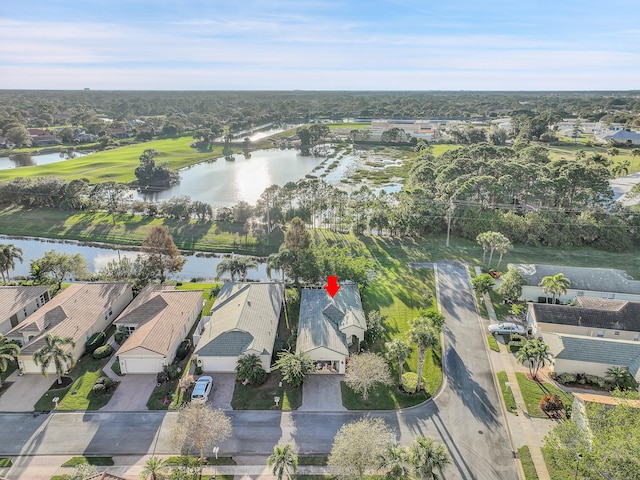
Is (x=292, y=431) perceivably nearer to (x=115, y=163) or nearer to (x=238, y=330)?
(x=238, y=330)

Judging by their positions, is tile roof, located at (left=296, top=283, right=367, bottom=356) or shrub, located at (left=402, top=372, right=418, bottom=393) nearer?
shrub, located at (left=402, top=372, right=418, bottom=393)

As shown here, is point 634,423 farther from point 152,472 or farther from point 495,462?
point 152,472

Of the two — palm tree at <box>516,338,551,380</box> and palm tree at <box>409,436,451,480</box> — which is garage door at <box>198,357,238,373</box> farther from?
palm tree at <box>516,338,551,380</box>

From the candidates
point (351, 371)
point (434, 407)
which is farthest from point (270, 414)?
point (434, 407)

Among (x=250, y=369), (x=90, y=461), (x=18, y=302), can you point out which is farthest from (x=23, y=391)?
(x=250, y=369)

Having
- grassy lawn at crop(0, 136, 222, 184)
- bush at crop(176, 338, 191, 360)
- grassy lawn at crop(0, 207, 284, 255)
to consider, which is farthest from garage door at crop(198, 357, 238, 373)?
grassy lawn at crop(0, 136, 222, 184)

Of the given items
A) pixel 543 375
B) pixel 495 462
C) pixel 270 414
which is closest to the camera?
pixel 495 462
